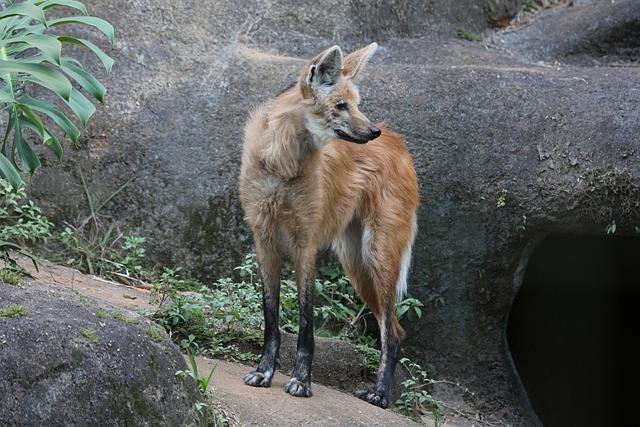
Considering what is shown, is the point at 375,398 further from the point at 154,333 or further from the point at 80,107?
the point at 80,107

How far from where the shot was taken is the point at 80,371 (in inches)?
126

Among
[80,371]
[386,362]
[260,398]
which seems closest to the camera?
[80,371]

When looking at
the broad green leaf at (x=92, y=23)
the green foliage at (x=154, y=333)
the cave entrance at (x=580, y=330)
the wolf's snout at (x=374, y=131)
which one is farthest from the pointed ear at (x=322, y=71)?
the cave entrance at (x=580, y=330)

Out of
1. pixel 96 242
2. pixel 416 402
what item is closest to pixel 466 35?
pixel 416 402

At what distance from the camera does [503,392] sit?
6352 mm

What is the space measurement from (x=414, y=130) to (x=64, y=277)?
2579 millimetres

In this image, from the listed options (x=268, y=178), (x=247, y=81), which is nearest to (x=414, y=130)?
(x=247, y=81)

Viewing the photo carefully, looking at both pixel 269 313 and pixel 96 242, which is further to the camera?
pixel 96 242

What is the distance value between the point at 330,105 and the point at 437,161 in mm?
1662

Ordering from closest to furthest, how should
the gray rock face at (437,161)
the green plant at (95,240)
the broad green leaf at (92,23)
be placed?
1. the broad green leaf at (92,23)
2. the green plant at (95,240)
3. the gray rock face at (437,161)

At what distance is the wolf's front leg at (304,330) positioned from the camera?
4.63 m

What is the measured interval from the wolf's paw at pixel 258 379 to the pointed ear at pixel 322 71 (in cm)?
154

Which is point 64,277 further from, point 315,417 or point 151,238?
point 315,417

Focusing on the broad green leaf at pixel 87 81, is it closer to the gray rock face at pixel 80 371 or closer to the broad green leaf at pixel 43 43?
the broad green leaf at pixel 43 43
